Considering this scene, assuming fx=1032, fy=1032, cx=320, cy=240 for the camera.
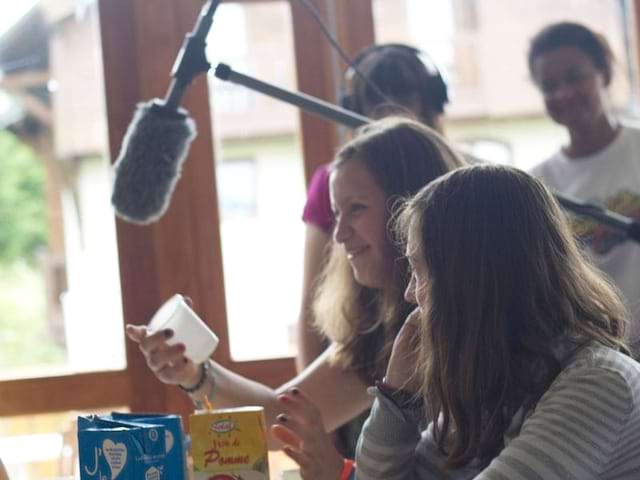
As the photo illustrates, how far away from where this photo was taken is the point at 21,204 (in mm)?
2441

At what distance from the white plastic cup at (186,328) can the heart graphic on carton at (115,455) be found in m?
0.39

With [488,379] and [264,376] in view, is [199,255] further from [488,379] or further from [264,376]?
[488,379]

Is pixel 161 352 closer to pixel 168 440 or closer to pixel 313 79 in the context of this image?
pixel 168 440

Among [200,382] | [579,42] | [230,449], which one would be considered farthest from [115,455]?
[579,42]

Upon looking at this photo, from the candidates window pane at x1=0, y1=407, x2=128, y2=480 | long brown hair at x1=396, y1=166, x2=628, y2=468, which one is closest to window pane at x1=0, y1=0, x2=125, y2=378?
window pane at x1=0, y1=407, x2=128, y2=480

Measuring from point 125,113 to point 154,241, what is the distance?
301 mm

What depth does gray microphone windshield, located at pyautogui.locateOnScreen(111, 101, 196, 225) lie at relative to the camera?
1.52 m

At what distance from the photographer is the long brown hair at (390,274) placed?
1.56m

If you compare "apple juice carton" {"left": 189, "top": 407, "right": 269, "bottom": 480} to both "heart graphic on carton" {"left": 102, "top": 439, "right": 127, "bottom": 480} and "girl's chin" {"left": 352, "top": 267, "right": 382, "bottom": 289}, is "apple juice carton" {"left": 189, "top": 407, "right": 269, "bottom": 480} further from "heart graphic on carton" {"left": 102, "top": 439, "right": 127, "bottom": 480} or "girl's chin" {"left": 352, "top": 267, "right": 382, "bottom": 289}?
"girl's chin" {"left": 352, "top": 267, "right": 382, "bottom": 289}

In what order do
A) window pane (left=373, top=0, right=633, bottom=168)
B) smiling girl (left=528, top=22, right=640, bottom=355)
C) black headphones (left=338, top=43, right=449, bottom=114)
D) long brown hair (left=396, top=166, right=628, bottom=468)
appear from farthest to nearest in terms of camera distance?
window pane (left=373, top=0, right=633, bottom=168) < smiling girl (left=528, top=22, right=640, bottom=355) < black headphones (left=338, top=43, right=449, bottom=114) < long brown hair (left=396, top=166, right=628, bottom=468)

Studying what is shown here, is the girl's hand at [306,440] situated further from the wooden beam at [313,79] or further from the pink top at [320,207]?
the wooden beam at [313,79]

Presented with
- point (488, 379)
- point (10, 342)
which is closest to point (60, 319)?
point (10, 342)

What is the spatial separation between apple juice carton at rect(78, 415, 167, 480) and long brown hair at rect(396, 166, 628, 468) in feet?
1.02

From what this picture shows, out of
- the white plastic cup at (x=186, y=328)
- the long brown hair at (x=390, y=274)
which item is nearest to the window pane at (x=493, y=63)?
the long brown hair at (x=390, y=274)
